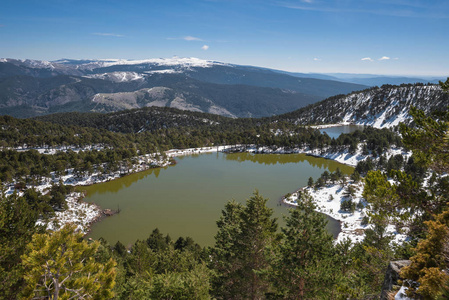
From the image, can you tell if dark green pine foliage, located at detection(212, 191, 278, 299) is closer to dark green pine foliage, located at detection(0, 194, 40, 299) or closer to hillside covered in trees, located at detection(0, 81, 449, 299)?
hillside covered in trees, located at detection(0, 81, 449, 299)

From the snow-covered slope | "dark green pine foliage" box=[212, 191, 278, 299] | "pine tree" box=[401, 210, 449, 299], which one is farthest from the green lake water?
the snow-covered slope

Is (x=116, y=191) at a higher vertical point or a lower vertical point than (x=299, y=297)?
lower

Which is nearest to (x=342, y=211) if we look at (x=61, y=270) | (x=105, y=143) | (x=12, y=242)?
(x=12, y=242)

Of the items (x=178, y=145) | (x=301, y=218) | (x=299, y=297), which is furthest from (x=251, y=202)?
(x=178, y=145)

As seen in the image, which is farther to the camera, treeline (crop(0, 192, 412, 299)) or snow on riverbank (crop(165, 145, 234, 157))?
snow on riverbank (crop(165, 145, 234, 157))

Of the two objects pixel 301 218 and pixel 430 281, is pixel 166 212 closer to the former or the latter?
pixel 301 218
